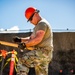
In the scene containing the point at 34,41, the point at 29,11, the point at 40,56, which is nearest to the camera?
the point at 34,41

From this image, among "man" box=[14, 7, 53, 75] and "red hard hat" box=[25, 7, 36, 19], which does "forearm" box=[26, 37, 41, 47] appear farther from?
"red hard hat" box=[25, 7, 36, 19]

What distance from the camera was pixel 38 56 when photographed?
13.1 feet

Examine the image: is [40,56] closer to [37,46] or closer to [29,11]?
[37,46]

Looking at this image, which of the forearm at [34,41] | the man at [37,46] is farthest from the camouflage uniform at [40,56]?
the forearm at [34,41]

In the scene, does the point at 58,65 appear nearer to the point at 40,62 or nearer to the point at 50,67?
the point at 50,67

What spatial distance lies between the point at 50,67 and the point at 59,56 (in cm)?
70

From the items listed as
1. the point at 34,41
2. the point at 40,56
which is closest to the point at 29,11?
the point at 34,41

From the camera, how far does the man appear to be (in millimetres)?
3874

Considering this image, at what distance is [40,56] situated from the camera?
13.2 ft

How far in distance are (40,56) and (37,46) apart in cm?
17

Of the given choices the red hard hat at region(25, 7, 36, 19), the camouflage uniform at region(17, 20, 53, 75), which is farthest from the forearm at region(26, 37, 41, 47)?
the red hard hat at region(25, 7, 36, 19)

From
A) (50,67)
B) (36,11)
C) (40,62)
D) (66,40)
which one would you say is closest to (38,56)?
(40,62)

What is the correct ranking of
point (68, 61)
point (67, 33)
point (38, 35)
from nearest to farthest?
point (38, 35), point (68, 61), point (67, 33)

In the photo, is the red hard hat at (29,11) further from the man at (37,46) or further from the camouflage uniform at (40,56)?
the camouflage uniform at (40,56)
